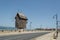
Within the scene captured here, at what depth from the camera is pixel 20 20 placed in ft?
450

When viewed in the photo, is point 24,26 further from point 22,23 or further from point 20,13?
point 20,13

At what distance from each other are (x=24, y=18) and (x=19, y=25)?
9.64m

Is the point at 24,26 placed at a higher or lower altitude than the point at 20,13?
lower

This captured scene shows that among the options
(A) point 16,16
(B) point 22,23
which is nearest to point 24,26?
(B) point 22,23

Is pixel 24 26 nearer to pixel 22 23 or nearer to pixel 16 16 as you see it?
pixel 22 23

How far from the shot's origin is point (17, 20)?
136 metres

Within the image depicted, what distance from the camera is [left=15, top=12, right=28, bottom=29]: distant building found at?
13200cm

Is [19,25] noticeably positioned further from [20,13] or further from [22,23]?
[20,13]

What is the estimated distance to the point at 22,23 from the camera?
134500mm

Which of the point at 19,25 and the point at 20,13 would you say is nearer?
the point at 19,25

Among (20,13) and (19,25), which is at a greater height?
(20,13)

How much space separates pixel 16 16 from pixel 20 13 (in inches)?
208

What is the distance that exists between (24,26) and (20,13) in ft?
45.7

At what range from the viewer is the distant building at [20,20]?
132 metres
